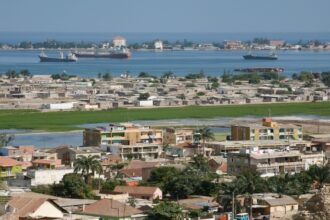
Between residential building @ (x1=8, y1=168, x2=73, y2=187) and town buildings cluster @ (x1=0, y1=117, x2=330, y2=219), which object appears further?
residential building @ (x1=8, y1=168, x2=73, y2=187)

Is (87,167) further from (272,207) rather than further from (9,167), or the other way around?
(272,207)

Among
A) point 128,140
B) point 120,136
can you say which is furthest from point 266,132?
point 120,136

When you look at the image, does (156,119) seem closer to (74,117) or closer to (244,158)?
(74,117)

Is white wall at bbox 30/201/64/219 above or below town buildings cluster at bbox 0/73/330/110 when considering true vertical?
above

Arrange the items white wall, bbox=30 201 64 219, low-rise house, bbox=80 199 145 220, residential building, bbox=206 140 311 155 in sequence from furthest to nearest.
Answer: residential building, bbox=206 140 311 155
low-rise house, bbox=80 199 145 220
white wall, bbox=30 201 64 219

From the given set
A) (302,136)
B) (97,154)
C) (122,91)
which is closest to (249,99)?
(122,91)

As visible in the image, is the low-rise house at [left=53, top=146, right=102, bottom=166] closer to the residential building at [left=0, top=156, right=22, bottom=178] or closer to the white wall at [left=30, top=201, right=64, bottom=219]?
the residential building at [left=0, top=156, right=22, bottom=178]

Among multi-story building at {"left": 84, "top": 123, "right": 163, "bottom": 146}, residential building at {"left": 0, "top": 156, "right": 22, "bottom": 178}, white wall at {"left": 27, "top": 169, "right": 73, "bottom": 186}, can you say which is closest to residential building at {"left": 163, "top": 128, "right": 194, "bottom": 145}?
multi-story building at {"left": 84, "top": 123, "right": 163, "bottom": 146}
